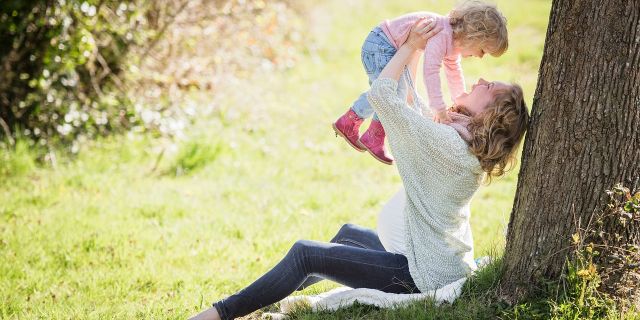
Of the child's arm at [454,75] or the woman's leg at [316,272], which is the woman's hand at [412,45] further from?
the woman's leg at [316,272]

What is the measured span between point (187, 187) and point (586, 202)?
359cm

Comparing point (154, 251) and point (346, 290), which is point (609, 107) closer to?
point (346, 290)

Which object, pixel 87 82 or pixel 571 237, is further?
pixel 87 82

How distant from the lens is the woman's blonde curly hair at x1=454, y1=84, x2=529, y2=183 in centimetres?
303

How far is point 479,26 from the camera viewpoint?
3250 mm

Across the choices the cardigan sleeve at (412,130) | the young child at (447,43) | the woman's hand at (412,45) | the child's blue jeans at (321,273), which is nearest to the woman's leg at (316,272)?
the child's blue jeans at (321,273)

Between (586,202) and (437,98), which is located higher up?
(437,98)

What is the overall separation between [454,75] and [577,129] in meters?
0.80

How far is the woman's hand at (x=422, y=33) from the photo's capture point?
327 cm

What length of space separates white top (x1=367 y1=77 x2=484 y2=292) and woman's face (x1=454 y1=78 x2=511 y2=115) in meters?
0.18

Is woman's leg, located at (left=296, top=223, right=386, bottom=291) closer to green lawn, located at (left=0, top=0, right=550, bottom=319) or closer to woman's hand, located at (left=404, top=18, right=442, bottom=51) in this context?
green lawn, located at (left=0, top=0, right=550, bottom=319)

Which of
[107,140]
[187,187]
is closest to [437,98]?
[187,187]

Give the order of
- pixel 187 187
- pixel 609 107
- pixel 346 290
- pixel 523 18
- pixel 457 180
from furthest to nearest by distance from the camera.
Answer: pixel 523 18 < pixel 187 187 < pixel 346 290 < pixel 457 180 < pixel 609 107

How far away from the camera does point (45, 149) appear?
6.01 meters
